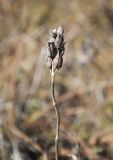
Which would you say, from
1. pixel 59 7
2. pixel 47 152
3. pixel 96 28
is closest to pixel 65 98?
pixel 47 152

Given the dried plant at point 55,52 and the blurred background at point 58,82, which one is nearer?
the dried plant at point 55,52

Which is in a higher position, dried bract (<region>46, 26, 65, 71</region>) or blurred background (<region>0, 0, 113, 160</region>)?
blurred background (<region>0, 0, 113, 160</region>)

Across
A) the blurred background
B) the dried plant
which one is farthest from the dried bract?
the blurred background

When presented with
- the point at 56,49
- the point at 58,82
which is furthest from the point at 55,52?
the point at 58,82

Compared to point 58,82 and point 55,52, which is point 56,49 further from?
point 58,82

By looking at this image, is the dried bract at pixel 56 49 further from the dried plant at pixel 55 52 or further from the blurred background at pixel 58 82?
the blurred background at pixel 58 82

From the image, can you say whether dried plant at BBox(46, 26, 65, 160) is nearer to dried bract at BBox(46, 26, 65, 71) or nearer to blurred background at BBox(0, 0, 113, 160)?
dried bract at BBox(46, 26, 65, 71)

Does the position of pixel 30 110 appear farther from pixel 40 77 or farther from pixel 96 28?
pixel 96 28

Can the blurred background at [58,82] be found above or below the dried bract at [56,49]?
above

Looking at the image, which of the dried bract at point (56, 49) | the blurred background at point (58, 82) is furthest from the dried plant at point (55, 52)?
the blurred background at point (58, 82)

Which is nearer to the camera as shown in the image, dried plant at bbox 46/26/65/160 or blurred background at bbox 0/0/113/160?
dried plant at bbox 46/26/65/160
